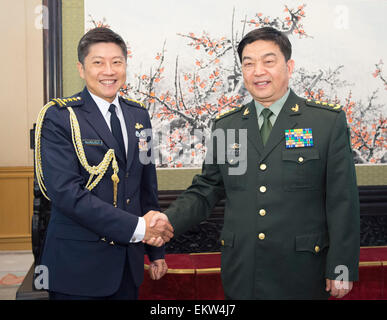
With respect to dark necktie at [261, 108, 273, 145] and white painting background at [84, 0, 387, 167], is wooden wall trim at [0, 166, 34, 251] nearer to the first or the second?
white painting background at [84, 0, 387, 167]

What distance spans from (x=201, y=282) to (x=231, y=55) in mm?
1607

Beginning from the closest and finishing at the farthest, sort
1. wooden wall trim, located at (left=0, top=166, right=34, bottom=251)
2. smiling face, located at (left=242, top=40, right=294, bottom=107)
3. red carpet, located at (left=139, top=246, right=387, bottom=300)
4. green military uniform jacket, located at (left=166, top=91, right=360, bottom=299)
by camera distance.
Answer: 1. green military uniform jacket, located at (left=166, top=91, right=360, bottom=299)
2. smiling face, located at (left=242, top=40, right=294, bottom=107)
3. red carpet, located at (left=139, top=246, right=387, bottom=300)
4. wooden wall trim, located at (left=0, top=166, right=34, bottom=251)

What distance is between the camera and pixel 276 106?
1.69 metres

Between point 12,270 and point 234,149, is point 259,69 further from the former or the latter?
point 12,270

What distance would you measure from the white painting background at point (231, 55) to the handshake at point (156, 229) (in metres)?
1.17

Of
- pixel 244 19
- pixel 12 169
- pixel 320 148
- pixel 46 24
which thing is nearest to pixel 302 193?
pixel 320 148

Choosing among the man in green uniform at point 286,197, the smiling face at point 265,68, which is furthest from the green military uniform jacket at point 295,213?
the smiling face at point 265,68

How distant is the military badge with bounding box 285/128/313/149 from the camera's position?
5.24 ft

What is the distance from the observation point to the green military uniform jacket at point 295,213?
152cm

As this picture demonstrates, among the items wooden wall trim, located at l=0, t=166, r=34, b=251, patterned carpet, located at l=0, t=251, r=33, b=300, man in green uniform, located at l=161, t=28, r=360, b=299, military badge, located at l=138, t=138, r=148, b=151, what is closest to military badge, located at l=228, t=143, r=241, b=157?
man in green uniform, located at l=161, t=28, r=360, b=299

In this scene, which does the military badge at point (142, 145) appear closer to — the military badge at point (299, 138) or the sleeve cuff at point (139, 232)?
the sleeve cuff at point (139, 232)

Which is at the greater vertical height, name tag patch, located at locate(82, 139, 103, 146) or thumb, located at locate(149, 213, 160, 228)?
A: name tag patch, located at locate(82, 139, 103, 146)

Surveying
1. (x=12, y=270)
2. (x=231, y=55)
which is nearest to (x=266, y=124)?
(x=231, y=55)
